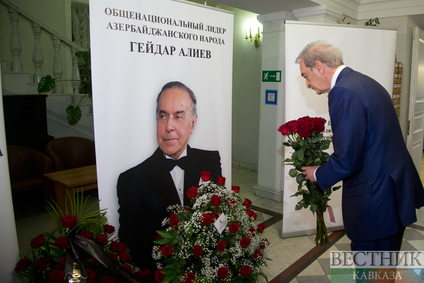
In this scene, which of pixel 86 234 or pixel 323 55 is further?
pixel 323 55

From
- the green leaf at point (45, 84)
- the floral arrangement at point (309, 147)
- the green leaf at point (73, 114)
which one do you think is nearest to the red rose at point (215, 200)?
the floral arrangement at point (309, 147)

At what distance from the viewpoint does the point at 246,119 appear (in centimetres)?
635

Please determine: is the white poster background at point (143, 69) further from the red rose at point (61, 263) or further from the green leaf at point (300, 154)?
the green leaf at point (300, 154)

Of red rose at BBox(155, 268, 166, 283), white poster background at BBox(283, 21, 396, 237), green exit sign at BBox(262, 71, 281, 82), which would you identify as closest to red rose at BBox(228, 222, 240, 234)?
red rose at BBox(155, 268, 166, 283)

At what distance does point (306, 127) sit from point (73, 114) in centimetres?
408

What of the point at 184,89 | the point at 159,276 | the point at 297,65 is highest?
the point at 297,65

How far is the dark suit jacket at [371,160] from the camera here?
71.1 inches

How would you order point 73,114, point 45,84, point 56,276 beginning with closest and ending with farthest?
point 56,276 < point 45,84 < point 73,114

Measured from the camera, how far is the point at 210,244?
1.98 m

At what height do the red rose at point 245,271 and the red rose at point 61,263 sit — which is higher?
the red rose at point 61,263

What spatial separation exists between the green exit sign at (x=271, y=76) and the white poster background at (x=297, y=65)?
1.11 metres

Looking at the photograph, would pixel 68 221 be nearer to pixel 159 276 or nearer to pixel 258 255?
pixel 159 276

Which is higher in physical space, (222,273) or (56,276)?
(56,276)

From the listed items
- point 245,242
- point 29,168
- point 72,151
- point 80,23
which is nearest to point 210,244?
point 245,242
